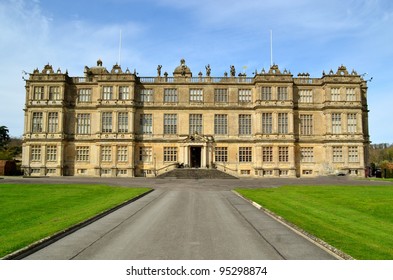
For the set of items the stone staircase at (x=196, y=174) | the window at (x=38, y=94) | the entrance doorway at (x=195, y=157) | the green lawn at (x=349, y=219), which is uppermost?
the window at (x=38, y=94)

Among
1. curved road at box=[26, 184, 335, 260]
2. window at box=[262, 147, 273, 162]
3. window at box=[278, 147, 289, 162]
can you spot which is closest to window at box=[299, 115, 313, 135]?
window at box=[278, 147, 289, 162]

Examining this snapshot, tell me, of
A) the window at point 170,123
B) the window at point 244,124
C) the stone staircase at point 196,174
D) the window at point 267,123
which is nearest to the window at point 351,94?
the window at point 267,123

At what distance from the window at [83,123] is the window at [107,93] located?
4.53m

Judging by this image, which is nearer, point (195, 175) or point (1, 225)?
point (1, 225)

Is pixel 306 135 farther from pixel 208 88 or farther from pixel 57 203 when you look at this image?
pixel 57 203

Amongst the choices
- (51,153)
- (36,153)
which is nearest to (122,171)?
(51,153)

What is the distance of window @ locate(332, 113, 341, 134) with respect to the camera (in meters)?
51.7

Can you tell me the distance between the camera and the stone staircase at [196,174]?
45562 mm

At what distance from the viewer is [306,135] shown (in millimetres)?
52625

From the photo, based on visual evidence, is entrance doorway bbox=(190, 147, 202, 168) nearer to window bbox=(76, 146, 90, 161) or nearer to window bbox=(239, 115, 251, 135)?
window bbox=(239, 115, 251, 135)

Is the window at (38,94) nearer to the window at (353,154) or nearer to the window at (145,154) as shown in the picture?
the window at (145,154)

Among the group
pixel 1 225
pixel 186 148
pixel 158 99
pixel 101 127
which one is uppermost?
pixel 158 99

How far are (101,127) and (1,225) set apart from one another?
39.8 m
